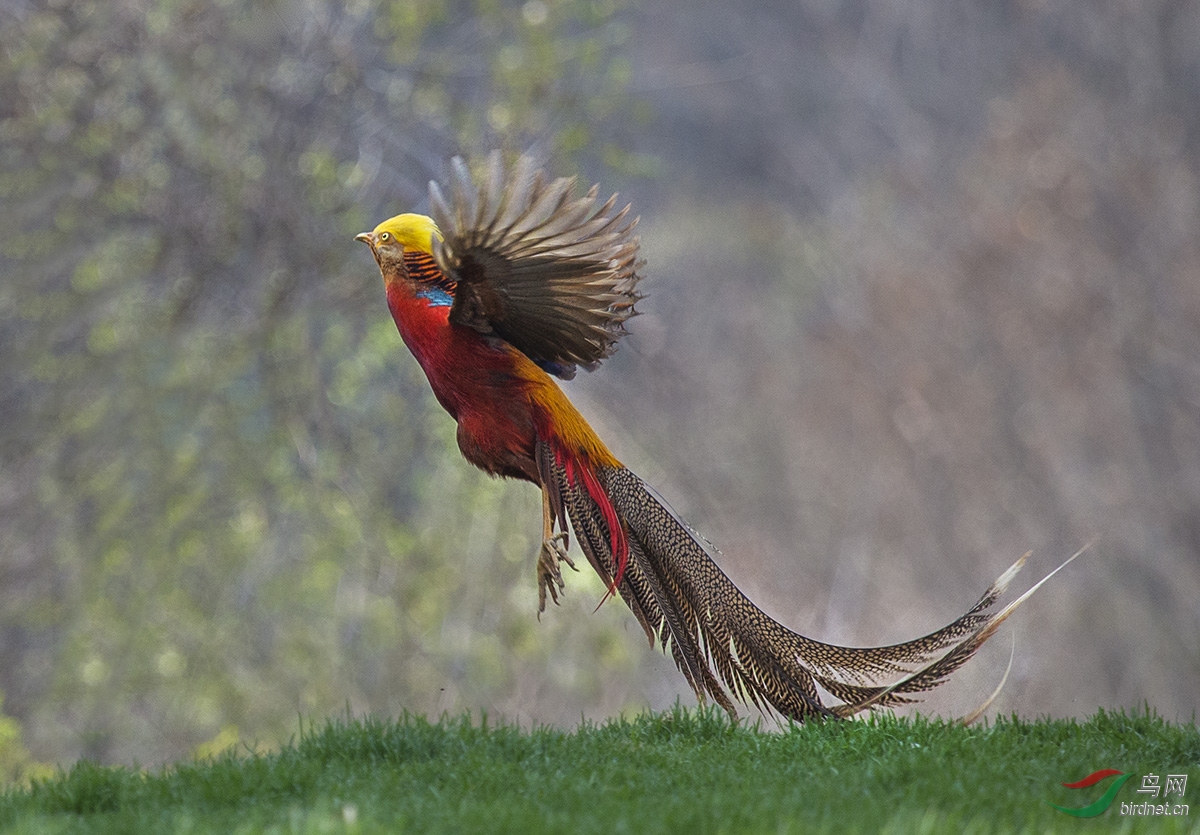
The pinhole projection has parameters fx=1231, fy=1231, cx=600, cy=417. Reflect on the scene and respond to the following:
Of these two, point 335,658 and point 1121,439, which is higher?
point 1121,439

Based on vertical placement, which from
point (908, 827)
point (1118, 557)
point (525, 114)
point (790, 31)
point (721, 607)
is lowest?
point (908, 827)

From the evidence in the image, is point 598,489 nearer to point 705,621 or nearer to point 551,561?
point 551,561

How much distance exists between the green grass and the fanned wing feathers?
0.16 meters

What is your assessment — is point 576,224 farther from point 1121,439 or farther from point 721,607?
point 1121,439

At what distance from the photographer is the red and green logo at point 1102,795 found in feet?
11.2

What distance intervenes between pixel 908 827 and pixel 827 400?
28.5 feet

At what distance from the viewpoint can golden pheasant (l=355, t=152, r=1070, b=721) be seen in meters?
4.12

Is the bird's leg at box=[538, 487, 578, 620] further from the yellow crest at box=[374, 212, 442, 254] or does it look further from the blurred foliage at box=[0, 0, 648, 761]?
the blurred foliage at box=[0, 0, 648, 761]

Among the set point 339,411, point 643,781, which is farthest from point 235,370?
point 643,781

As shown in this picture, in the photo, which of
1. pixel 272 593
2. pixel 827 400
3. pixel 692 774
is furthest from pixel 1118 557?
pixel 692 774

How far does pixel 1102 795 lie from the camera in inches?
138

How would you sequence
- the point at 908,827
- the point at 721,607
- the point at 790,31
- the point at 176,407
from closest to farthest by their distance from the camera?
1. the point at 908,827
2. the point at 721,607
3. the point at 176,407
4. the point at 790,31

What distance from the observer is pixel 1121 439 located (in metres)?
10.2

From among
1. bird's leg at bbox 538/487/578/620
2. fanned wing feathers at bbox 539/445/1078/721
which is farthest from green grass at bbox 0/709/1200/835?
bird's leg at bbox 538/487/578/620
